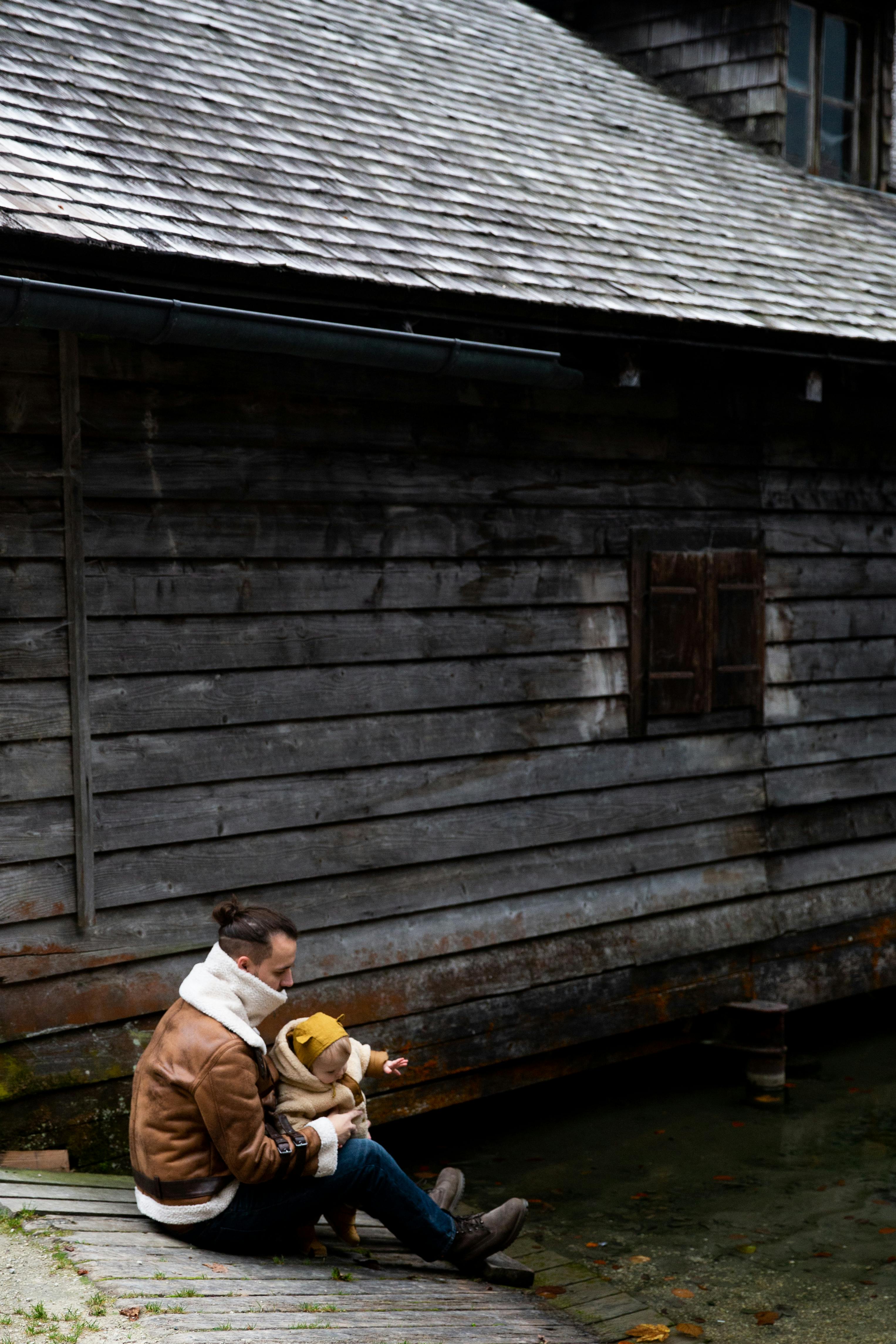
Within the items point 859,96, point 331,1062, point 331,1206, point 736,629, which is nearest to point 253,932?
point 331,1062

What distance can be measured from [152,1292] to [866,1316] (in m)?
2.53

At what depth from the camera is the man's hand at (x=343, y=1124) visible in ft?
13.2

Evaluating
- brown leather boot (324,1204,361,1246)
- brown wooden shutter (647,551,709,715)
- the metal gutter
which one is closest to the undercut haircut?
brown leather boot (324,1204,361,1246)

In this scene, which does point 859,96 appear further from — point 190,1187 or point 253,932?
point 190,1187

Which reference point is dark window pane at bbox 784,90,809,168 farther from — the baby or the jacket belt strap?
the jacket belt strap

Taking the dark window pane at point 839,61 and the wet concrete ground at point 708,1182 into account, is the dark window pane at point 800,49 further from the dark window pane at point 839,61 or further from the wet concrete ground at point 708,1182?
the wet concrete ground at point 708,1182

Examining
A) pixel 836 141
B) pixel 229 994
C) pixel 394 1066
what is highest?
pixel 836 141

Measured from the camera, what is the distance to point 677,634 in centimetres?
692

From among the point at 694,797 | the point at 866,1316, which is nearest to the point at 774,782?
the point at 694,797

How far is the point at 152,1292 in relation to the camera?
3.57m

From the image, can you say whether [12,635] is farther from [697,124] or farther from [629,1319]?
[697,124]

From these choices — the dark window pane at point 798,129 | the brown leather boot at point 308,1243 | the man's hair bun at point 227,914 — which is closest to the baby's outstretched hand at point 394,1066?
the brown leather boot at point 308,1243

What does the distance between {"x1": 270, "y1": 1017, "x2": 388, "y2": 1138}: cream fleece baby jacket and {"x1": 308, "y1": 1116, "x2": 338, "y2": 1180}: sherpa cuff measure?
5 cm

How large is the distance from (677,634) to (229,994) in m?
3.67
